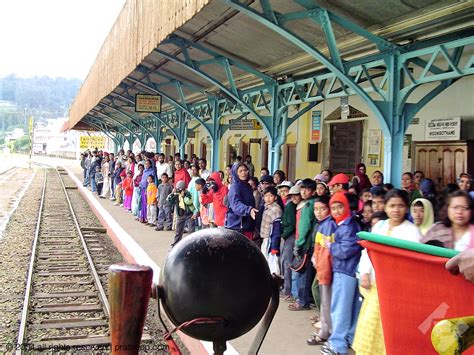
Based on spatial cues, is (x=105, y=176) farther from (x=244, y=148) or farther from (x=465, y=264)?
(x=465, y=264)

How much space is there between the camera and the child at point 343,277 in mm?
4520

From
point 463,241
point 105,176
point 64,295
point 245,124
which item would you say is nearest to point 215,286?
point 463,241

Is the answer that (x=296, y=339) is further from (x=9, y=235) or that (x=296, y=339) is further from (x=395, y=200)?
(x=9, y=235)

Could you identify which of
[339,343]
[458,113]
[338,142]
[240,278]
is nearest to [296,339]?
[339,343]

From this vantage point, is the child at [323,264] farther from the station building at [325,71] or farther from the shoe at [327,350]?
the station building at [325,71]

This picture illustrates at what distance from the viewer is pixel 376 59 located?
7.66m

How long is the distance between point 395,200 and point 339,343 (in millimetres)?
1405

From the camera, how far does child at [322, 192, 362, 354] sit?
4520 mm

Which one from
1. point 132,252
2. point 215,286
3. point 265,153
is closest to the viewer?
point 215,286

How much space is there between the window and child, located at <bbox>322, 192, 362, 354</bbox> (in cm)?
1013

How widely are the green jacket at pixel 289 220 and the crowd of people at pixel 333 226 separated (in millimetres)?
12

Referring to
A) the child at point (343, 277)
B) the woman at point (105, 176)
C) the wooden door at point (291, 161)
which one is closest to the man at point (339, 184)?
the child at point (343, 277)

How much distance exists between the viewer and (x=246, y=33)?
920cm

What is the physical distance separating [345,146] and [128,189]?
656cm
